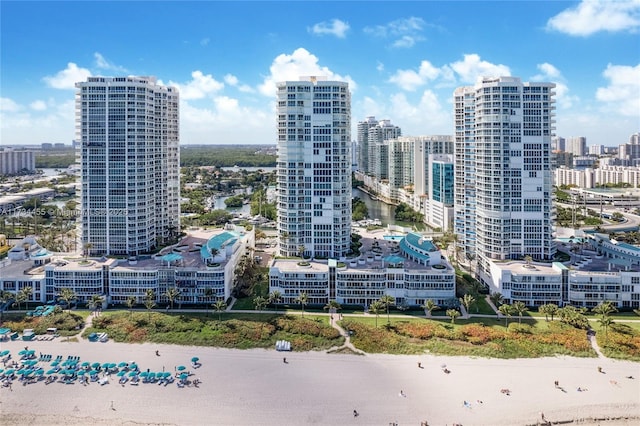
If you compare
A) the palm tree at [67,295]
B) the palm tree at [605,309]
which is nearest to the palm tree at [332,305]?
the palm tree at [605,309]

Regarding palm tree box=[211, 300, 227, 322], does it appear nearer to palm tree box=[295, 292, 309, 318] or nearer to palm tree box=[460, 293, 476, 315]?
palm tree box=[295, 292, 309, 318]

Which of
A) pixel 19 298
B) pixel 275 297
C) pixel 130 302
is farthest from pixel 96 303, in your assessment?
pixel 275 297

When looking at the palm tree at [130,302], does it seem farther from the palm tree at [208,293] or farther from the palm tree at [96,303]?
the palm tree at [208,293]

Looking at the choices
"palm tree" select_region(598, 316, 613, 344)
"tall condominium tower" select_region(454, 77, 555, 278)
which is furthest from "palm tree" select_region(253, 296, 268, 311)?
"palm tree" select_region(598, 316, 613, 344)

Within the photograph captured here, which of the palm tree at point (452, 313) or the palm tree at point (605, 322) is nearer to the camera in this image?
the palm tree at point (605, 322)

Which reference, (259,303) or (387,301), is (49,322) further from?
(387,301)
